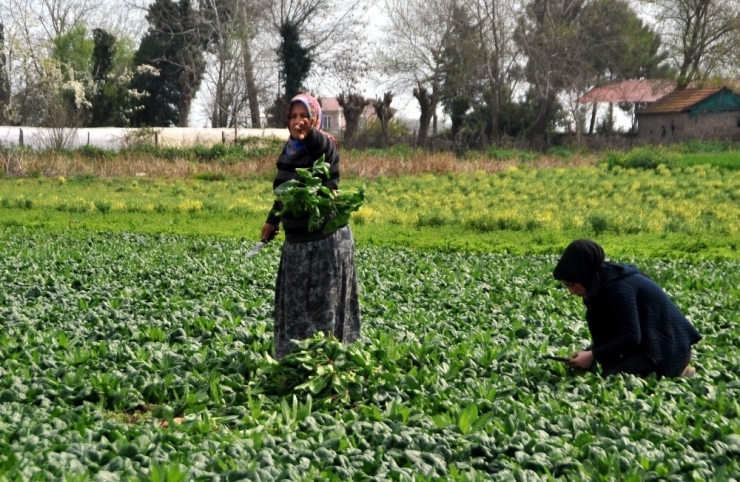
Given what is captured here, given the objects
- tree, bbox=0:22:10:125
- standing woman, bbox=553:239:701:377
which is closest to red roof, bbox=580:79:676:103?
tree, bbox=0:22:10:125

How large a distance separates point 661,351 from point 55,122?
37.1 m

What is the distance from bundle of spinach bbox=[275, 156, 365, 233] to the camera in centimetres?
715

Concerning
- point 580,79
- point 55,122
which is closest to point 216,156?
point 55,122

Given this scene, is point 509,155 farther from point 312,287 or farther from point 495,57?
point 312,287

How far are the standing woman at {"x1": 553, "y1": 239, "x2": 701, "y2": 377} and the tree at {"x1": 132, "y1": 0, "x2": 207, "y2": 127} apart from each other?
152 ft

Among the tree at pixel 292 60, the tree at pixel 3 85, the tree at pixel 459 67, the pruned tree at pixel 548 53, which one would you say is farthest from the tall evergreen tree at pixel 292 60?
the tree at pixel 3 85

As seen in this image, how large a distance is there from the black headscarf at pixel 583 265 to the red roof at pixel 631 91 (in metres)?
54.9

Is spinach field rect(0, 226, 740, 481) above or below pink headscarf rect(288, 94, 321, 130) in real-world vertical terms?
below

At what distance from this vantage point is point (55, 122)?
40312 mm

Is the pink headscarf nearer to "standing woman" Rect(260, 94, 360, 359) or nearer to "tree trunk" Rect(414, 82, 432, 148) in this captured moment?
"standing woman" Rect(260, 94, 360, 359)

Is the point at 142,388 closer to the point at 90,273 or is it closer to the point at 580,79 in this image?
the point at 90,273

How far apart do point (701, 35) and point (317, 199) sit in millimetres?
57057

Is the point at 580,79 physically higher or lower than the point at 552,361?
higher

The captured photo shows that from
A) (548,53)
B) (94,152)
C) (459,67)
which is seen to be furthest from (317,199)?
(459,67)
